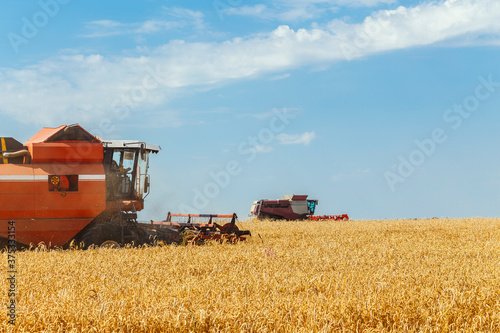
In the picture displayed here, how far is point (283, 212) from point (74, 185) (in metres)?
19.1

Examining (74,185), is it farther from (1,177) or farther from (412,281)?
(412,281)

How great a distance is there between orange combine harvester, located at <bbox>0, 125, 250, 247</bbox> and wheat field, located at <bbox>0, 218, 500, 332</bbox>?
2.42m

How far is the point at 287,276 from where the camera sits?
7.71 meters

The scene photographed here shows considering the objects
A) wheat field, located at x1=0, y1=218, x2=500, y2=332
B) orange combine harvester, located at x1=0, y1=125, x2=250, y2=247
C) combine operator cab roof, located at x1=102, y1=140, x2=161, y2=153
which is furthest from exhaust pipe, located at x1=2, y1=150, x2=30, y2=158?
wheat field, located at x1=0, y1=218, x2=500, y2=332

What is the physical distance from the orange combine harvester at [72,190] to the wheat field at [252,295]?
2.42 m

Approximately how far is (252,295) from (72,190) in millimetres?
8801

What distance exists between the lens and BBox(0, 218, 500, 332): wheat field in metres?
4.96

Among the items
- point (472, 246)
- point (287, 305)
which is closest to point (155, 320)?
point (287, 305)

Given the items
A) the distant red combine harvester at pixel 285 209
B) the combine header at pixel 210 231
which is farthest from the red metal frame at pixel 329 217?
the combine header at pixel 210 231

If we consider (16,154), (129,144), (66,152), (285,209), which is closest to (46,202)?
(66,152)

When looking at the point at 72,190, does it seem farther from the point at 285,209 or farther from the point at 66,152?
the point at 285,209

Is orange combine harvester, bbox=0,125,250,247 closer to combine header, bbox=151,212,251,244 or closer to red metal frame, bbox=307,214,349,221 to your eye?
combine header, bbox=151,212,251,244

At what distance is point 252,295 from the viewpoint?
6.10 meters

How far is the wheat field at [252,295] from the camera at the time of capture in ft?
16.3
